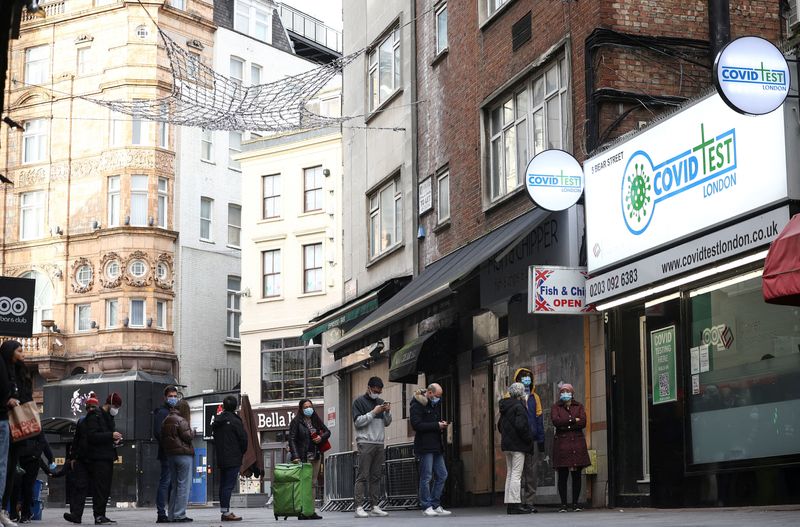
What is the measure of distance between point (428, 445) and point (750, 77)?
24.6 feet

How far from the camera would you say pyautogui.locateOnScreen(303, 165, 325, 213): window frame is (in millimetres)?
51469

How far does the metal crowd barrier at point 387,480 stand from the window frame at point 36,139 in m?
36.3

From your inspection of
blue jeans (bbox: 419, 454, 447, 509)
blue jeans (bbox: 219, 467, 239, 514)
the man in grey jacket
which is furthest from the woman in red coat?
blue jeans (bbox: 219, 467, 239, 514)

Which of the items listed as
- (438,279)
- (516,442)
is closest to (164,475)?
(516,442)

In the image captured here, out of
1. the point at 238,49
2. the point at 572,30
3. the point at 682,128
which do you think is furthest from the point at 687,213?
the point at 238,49

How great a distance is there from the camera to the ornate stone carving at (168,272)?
5569cm

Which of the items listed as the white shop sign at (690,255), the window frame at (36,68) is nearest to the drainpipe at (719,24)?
the white shop sign at (690,255)

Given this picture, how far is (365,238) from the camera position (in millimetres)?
30891

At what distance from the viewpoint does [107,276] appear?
55594mm

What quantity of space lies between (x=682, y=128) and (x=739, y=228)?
1.81 metres

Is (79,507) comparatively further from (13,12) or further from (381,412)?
(13,12)

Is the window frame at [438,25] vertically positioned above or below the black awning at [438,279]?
above

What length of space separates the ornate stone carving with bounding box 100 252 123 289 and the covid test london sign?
39.9m

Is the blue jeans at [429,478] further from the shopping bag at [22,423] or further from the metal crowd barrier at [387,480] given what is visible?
the shopping bag at [22,423]
